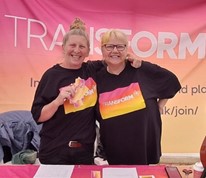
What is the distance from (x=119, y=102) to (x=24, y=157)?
3.28 ft

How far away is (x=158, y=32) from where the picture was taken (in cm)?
285

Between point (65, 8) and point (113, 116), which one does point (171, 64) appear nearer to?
point (65, 8)

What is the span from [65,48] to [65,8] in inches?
48.1

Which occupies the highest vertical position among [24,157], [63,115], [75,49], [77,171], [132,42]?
[132,42]

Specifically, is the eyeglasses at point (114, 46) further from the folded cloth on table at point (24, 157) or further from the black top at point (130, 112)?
the folded cloth on table at point (24, 157)

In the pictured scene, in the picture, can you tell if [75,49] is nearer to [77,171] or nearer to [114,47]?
[114,47]

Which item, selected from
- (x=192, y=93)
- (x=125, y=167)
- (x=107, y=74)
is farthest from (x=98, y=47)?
(x=125, y=167)

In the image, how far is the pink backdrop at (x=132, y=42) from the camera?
9.05 feet

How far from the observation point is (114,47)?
64.4 inches

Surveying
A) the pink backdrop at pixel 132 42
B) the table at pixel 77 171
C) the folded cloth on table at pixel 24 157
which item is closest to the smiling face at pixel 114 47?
the table at pixel 77 171

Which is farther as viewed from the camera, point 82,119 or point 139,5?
point 139,5

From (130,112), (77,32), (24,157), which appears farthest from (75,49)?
(24,157)

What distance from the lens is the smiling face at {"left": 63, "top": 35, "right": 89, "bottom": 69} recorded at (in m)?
1.62

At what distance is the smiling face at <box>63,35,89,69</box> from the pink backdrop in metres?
1.21
